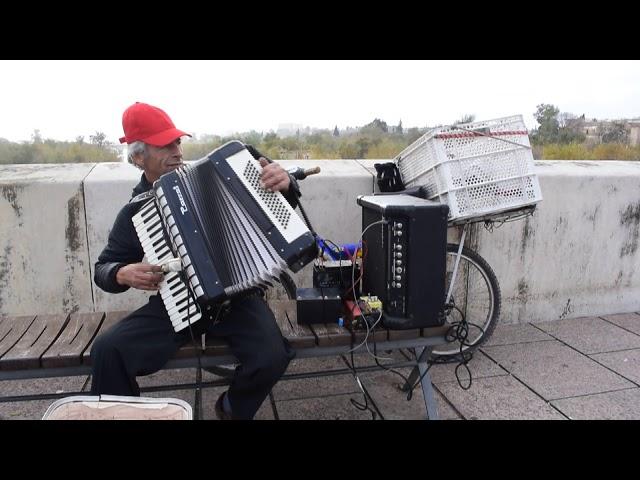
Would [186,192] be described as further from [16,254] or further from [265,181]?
[16,254]

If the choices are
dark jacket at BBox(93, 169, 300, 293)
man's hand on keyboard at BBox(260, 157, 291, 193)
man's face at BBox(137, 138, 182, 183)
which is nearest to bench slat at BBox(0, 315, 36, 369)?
dark jacket at BBox(93, 169, 300, 293)

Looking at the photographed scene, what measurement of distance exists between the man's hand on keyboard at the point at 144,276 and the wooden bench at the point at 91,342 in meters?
0.33

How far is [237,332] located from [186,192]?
672 millimetres

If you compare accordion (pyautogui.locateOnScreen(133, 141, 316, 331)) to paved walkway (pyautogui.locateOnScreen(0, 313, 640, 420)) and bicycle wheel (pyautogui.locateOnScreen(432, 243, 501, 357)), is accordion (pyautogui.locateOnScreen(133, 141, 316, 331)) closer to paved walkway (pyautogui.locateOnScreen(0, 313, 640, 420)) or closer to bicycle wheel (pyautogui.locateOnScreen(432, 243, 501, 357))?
paved walkway (pyautogui.locateOnScreen(0, 313, 640, 420))

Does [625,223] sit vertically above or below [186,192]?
below

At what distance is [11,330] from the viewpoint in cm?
245

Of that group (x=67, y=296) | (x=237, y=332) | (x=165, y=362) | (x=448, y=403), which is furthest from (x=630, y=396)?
(x=67, y=296)

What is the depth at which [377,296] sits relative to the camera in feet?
8.46

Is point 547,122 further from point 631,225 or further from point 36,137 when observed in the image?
point 36,137

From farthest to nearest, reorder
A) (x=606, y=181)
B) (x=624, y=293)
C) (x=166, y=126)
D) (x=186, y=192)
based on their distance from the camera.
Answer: (x=624, y=293) → (x=606, y=181) → (x=166, y=126) → (x=186, y=192)

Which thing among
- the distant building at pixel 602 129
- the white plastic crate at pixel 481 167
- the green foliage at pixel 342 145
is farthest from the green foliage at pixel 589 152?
the white plastic crate at pixel 481 167

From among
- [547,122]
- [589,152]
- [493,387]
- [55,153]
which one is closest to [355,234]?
[493,387]

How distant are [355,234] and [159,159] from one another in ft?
4.81

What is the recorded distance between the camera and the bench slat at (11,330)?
227 cm
